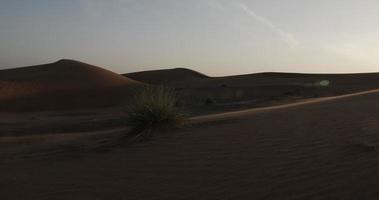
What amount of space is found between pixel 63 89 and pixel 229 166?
2842 centimetres

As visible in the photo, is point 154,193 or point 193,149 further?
point 193,149

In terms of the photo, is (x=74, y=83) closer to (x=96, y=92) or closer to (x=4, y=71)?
(x=96, y=92)

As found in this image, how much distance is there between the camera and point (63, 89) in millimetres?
33500

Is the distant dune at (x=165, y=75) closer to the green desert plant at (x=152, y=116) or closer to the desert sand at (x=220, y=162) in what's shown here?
the green desert plant at (x=152, y=116)

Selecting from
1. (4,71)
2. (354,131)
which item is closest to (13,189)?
(354,131)

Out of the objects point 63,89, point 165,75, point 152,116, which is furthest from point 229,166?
point 165,75

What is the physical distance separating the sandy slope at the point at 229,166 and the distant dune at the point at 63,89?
20956 millimetres

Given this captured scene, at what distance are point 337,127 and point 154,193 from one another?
399cm

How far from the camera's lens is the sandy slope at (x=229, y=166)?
17.6 ft

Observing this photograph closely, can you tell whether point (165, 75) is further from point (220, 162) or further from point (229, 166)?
point (229, 166)

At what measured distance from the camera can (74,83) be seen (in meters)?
36.0

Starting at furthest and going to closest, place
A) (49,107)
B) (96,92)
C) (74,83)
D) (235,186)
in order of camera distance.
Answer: (74,83) < (96,92) < (49,107) < (235,186)

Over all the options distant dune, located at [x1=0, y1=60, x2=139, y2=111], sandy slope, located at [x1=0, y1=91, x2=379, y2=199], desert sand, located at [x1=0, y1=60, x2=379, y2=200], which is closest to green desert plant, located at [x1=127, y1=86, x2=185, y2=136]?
desert sand, located at [x1=0, y1=60, x2=379, y2=200]

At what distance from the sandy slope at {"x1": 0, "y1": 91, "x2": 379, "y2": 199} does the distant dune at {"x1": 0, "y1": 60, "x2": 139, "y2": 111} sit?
21.0m
